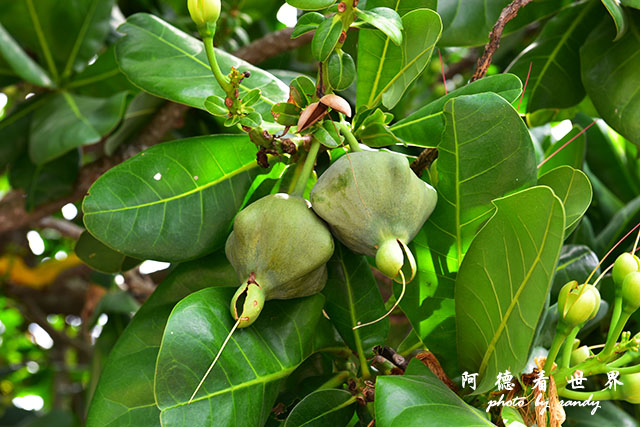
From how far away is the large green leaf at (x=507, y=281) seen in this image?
523mm

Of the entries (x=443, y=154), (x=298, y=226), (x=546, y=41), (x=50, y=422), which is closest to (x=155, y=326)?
(x=298, y=226)

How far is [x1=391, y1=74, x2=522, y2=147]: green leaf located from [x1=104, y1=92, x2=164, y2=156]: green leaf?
611mm

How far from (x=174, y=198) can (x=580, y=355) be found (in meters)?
0.43

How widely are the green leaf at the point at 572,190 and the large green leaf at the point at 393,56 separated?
0.18 m

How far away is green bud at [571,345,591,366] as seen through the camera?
24.6 inches

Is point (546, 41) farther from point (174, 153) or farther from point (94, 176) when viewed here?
point (94, 176)

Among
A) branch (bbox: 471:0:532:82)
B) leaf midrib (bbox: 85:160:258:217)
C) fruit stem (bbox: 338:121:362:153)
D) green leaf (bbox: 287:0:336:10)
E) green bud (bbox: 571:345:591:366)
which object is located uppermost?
green leaf (bbox: 287:0:336:10)

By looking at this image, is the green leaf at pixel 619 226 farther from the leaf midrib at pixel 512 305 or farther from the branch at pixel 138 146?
the branch at pixel 138 146

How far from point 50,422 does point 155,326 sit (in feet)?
4.10

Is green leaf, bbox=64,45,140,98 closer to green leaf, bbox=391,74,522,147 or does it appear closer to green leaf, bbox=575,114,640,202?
green leaf, bbox=391,74,522,147

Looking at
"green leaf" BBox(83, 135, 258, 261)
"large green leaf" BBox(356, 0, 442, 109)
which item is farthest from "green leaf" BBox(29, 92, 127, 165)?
"large green leaf" BBox(356, 0, 442, 109)

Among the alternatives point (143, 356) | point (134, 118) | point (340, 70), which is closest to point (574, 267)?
point (340, 70)

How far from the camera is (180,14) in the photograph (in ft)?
4.67

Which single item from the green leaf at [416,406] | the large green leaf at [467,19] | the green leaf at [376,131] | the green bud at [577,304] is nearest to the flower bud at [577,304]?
the green bud at [577,304]
